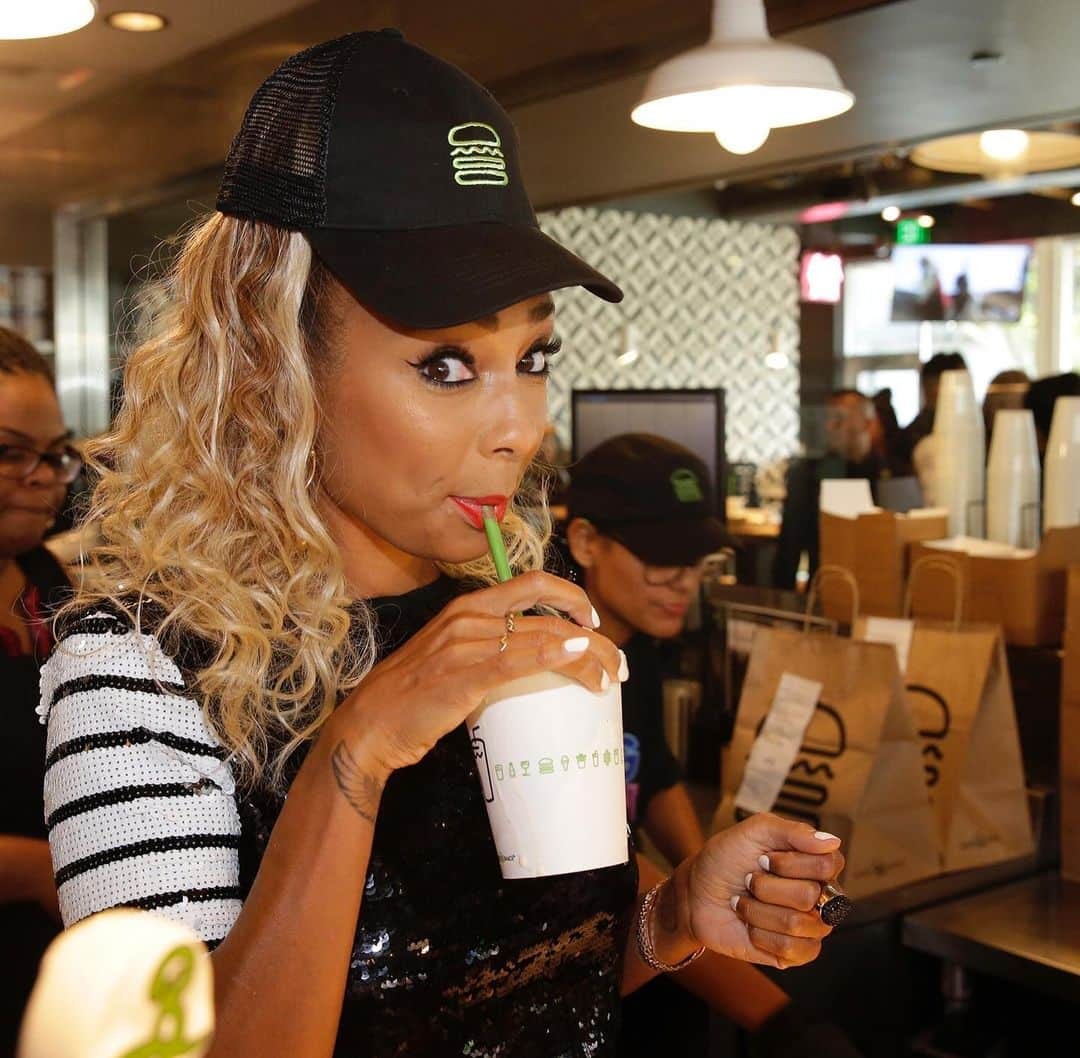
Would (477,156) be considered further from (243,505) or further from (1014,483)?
(1014,483)

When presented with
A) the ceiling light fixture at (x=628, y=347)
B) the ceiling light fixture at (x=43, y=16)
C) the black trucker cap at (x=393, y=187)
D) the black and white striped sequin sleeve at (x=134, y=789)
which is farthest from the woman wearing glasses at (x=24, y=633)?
the ceiling light fixture at (x=628, y=347)

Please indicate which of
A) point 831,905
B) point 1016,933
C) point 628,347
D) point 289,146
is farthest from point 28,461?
point 628,347

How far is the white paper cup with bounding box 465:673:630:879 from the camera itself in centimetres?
89

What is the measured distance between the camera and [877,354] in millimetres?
3197

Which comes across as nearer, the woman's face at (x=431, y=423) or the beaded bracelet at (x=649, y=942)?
the woman's face at (x=431, y=423)

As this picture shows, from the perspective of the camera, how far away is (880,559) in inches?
110

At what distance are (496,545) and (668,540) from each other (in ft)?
4.71

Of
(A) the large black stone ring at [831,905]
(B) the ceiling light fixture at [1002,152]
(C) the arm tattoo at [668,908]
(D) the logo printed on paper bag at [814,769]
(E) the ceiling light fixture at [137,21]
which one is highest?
(E) the ceiling light fixture at [137,21]

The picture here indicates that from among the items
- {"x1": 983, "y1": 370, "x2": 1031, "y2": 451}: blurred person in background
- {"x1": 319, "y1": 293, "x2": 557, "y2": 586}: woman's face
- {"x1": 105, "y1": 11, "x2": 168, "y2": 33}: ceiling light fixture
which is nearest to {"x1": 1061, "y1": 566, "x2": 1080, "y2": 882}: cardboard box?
{"x1": 983, "y1": 370, "x2": 1031, "y2": 451}: blurred person in background

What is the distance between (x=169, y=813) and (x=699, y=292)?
12.7 ft

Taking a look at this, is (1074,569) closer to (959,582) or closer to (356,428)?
(959,582)

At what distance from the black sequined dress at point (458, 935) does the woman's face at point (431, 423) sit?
15 centimetres

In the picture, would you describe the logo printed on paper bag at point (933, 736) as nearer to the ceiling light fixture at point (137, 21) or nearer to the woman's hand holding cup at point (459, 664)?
the woman's hand holding cup at point (459, 664)

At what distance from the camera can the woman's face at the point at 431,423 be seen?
3.11 ft
